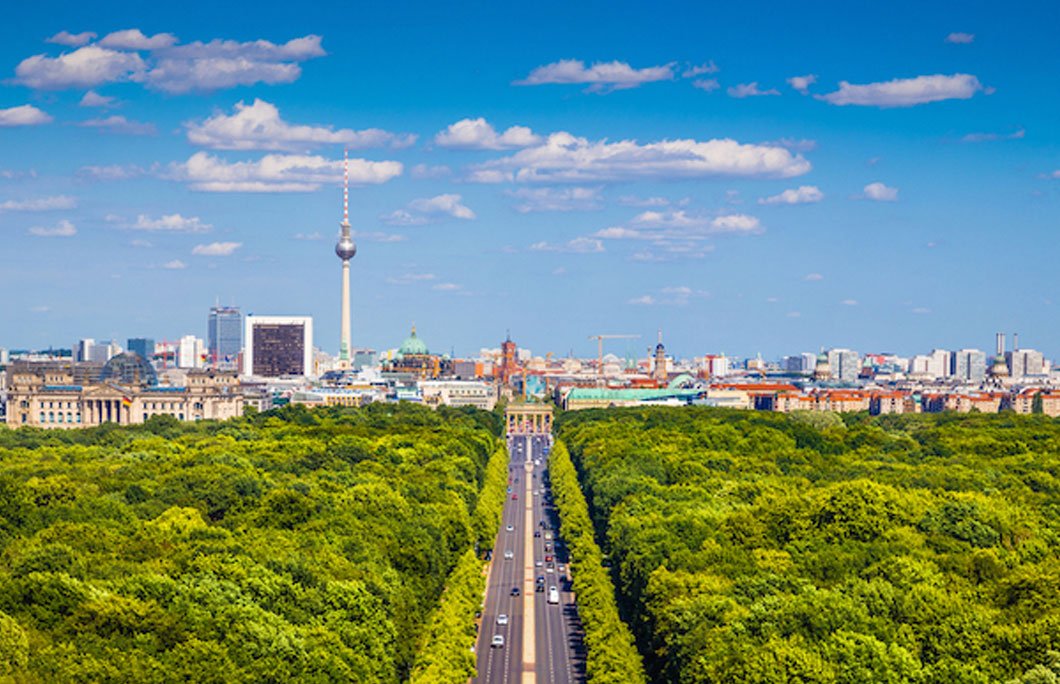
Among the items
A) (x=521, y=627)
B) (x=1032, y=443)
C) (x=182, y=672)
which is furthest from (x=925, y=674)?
(x=1032, y=443)

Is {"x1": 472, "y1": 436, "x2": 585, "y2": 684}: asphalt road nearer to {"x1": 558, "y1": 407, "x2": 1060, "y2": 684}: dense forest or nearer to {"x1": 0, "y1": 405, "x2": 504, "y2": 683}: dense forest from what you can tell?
{"x1": 0, "y1": 405, "x2": 504, "y2": 683}: dense forest

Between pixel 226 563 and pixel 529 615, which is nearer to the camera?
pixel 226 563

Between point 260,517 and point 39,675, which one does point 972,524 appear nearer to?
point 260,517

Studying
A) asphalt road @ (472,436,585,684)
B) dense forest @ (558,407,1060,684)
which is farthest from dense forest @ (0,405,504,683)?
dense forest @ (558,407,1060,684)

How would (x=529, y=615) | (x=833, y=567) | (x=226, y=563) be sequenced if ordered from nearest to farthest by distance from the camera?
(x=226, y=563) < (x=833, y=567) < (x=529, y=615)

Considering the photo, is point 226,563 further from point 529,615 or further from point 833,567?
point 833,567

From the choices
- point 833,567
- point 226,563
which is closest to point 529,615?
point 833,567

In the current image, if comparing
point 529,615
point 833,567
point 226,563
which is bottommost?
point 529,615
